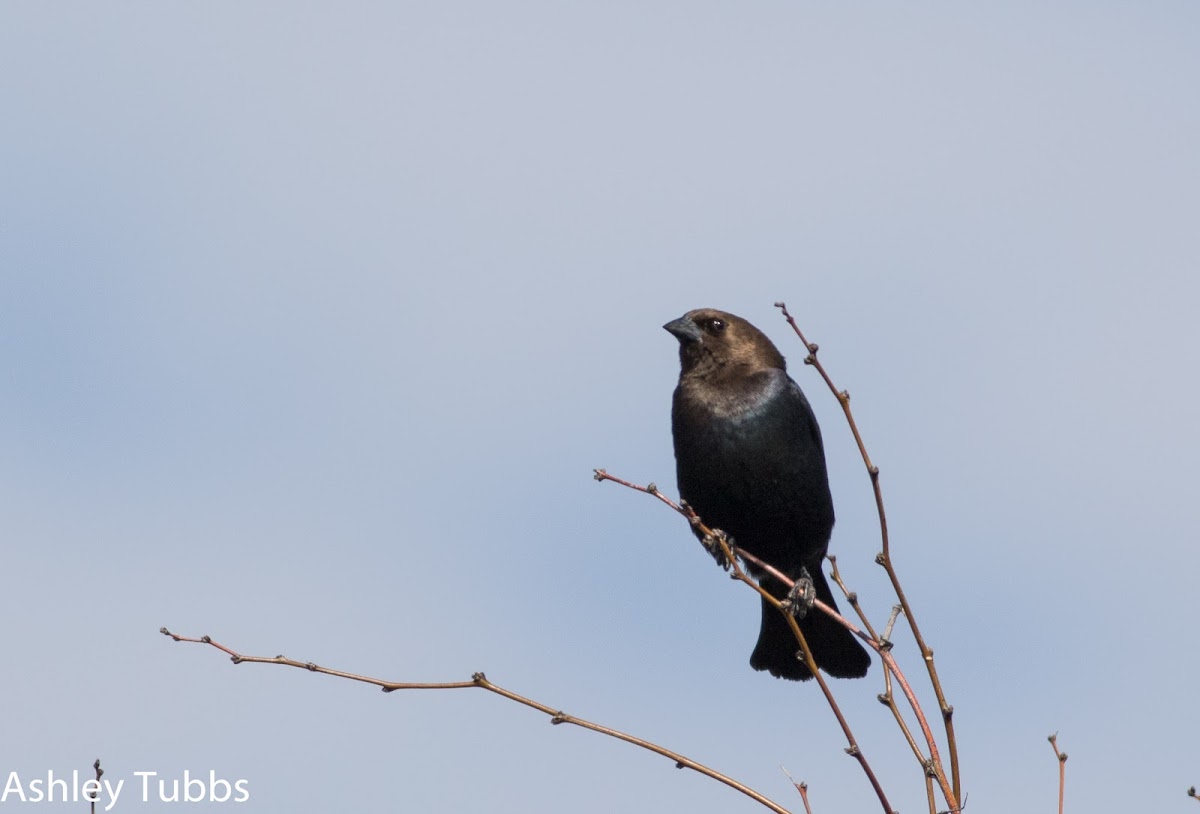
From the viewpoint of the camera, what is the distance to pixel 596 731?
9.75ft

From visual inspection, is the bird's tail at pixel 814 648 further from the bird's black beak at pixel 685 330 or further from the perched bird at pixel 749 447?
the bird's black beak at pixel 685 330

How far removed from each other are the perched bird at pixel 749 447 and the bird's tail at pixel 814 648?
0.05 meters

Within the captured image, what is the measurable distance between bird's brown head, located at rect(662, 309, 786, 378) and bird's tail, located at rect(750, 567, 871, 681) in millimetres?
1003

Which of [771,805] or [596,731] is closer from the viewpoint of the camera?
[771,805]

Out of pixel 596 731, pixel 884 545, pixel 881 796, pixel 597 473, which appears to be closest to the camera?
pixel 881 796

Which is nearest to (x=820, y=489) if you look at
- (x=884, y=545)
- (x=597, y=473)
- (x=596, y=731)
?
(x=597, y=473)

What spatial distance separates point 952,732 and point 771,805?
40 cm

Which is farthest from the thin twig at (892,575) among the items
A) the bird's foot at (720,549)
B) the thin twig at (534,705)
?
the bird's foot at (720,549)

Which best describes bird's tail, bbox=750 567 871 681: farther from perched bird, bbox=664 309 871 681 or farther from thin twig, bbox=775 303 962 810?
thin twig, bbox=775 303 962 810

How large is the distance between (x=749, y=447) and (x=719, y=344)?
21.9 inches

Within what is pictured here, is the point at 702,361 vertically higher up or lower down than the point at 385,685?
higher up

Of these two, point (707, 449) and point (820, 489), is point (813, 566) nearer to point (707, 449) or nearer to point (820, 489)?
point (820, 489)

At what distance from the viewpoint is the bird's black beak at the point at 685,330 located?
253 inches

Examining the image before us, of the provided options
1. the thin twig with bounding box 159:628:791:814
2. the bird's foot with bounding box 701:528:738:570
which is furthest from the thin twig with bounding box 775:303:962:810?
the bird's foot with bounding box 701:528:738:570
